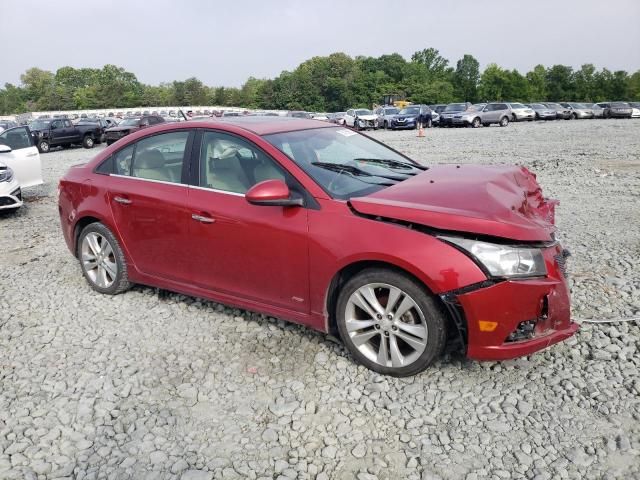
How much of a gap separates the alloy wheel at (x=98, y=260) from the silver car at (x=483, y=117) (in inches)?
1322

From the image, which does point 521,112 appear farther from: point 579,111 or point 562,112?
point 579,111

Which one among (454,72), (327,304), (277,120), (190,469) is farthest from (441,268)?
(454,72)

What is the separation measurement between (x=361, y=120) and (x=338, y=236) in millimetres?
34554

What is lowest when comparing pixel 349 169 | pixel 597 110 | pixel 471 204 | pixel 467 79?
pixel 471 204

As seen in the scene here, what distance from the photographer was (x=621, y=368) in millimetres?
3477

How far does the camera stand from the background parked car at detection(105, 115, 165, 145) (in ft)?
86.8

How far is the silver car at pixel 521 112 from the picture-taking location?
39631mm

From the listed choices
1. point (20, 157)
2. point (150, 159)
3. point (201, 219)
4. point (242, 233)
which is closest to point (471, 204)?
point (242, 233)

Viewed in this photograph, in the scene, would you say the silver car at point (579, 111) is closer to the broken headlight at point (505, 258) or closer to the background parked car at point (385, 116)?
the background parked car at point (385, 116)

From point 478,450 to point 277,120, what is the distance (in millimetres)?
3095

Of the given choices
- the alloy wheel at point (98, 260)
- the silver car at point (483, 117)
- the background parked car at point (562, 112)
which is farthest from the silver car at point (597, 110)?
the alloy wheel at point (98, 260)

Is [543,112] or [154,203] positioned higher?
[543,112]

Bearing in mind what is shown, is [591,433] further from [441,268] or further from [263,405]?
[263,405]

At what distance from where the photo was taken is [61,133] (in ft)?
86.8
